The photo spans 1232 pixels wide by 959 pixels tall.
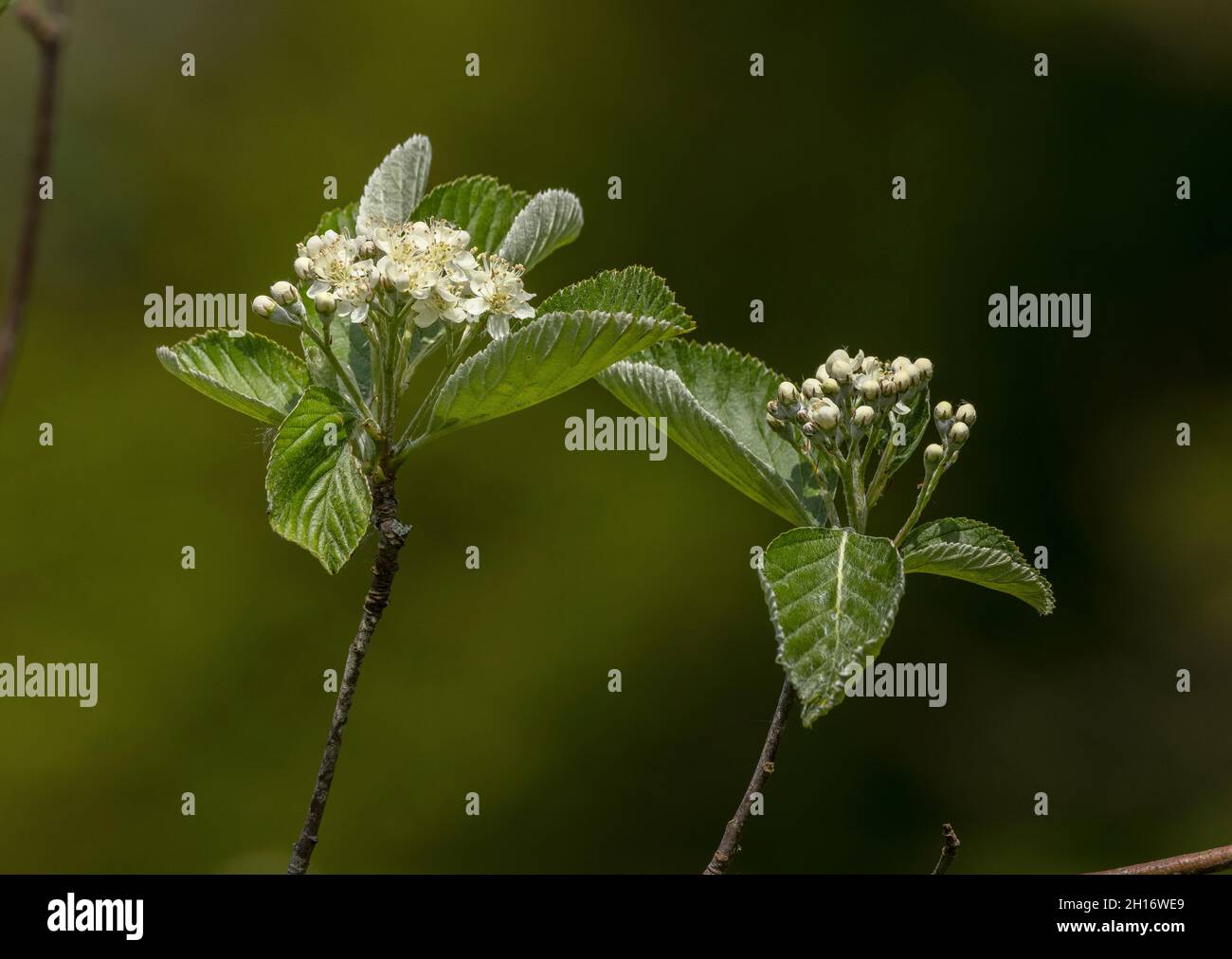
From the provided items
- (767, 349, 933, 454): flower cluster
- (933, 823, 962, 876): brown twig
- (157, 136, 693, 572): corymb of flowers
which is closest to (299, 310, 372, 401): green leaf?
(157, 136, 693, 572): corymb of flowers

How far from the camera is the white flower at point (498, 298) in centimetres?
64

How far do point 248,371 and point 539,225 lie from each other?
184 mm

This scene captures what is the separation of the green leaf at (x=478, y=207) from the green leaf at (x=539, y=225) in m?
0.03


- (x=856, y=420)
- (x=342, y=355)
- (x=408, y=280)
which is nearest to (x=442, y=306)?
(x=408, y=280)

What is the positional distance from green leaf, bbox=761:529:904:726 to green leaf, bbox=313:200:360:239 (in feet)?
1.07

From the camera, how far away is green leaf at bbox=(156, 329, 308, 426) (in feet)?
2.14

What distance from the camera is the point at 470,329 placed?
65 centimetres

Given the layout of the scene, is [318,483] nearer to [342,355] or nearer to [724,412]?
[342,355]

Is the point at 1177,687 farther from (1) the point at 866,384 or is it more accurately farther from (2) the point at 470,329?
(2) the point at 470,329

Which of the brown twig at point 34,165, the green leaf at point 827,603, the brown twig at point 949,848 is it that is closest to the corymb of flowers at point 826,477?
the green leaf at point 827,603

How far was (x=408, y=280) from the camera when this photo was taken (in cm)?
60

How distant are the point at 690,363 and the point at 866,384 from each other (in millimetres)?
123

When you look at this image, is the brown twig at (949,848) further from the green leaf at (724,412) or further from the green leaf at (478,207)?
the green leaf at (478,207)

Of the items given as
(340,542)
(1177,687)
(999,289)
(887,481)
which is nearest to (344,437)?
(340,542)
